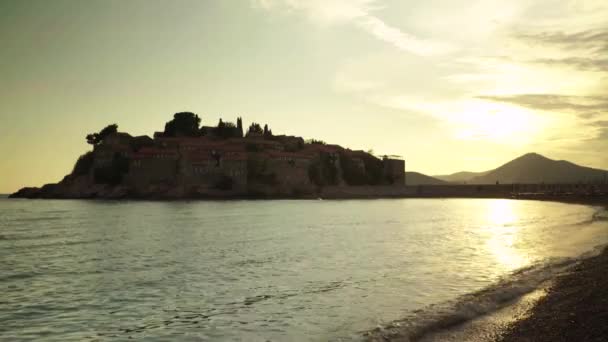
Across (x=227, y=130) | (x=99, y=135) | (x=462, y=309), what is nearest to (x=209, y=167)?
(x=227, y=130)

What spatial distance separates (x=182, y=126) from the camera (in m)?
134

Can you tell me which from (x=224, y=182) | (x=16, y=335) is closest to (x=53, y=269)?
(x=16, y=335)

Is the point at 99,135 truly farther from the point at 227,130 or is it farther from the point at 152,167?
the point at 227,130

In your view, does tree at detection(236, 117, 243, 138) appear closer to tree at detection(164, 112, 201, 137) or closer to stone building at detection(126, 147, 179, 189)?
tree at detection(164, 112, 201, 137)

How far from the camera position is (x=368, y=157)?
150 m

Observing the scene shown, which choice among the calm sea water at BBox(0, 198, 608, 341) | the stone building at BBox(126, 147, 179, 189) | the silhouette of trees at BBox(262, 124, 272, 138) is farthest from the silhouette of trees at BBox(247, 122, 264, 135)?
the calm sea water at BBox(0, 198, 608, 341)

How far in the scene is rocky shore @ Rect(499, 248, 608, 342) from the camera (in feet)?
29.0

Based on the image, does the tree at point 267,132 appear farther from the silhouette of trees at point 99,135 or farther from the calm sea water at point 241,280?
the calm sea water at point 241,280

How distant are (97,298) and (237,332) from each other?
6252 mm

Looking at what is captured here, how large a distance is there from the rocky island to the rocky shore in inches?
4150

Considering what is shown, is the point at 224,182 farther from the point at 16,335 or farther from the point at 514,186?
the point at 16,335

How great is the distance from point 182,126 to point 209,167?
24184mm

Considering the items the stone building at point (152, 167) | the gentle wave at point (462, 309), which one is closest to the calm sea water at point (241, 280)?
the gentle wave at point (462, 309)

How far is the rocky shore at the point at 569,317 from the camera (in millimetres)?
8852
